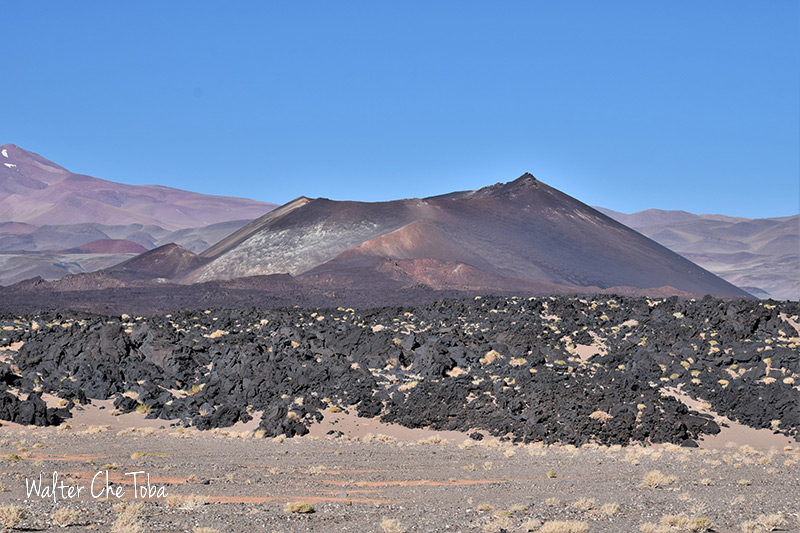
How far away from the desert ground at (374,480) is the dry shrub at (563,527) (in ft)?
0.12

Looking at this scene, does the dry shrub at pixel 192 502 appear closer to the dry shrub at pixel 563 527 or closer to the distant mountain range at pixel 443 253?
the dry shrub at pixel 563 527

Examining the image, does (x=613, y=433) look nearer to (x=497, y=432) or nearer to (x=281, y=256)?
(x=497, y=432)

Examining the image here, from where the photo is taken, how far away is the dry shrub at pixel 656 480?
1575cm

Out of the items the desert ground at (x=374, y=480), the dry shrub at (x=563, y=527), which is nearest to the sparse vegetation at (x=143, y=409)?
the desert ground at (x=374, y=480)

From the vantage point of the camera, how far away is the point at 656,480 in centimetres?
1577

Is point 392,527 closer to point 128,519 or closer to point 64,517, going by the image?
point 128,519

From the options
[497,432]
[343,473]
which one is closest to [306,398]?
[497,432]

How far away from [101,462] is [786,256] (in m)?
197

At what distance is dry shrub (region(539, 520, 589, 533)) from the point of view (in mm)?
11438

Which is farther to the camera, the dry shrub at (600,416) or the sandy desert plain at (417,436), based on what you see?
the dry shrub at (600,416)

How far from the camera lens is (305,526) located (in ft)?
39.2

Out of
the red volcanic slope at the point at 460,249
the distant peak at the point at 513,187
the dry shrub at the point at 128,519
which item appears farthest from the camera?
the distant peak at the point at 513,187

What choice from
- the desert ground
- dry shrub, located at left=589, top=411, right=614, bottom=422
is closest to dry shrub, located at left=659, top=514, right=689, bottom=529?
the desert ground

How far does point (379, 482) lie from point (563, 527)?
18.7ft
